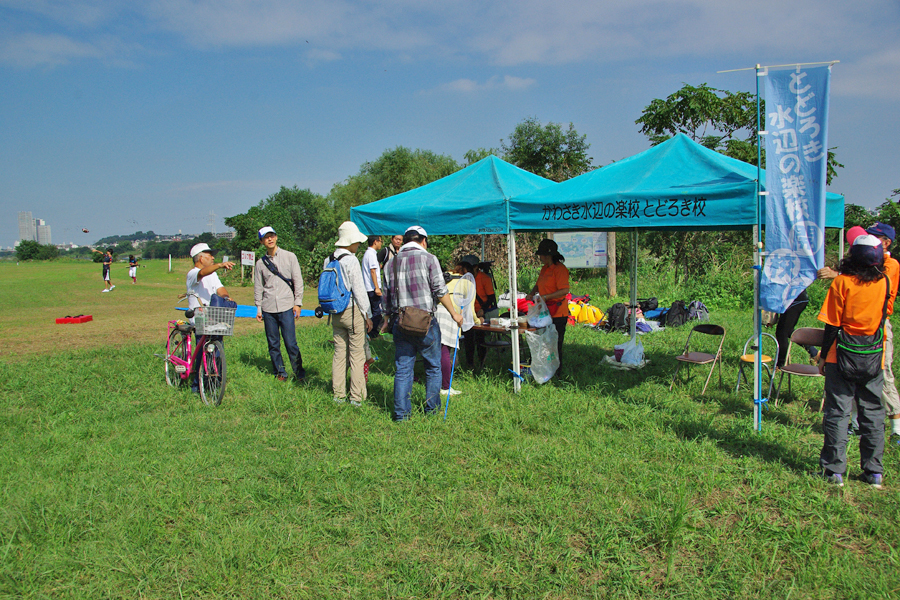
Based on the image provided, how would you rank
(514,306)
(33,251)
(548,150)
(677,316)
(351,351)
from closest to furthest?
(351,351) → (514,306) → (677,316) → (548,150) → (33,251)

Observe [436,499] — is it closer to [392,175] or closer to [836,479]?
[836,479]

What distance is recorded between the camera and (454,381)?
6.40 meters

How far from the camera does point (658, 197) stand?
4738 mm

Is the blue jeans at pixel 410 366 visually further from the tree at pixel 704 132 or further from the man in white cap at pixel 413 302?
Answer: the tree at pixel 704 132

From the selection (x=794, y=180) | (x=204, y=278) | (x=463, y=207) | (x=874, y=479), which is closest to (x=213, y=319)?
(x=204, y=278)

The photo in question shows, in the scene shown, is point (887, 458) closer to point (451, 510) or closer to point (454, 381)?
point (451, 510)

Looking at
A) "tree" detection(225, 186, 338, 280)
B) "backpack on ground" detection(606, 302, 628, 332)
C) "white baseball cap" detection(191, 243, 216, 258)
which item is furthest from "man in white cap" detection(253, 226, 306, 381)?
"tree" detection(225, 186, 338, 280)

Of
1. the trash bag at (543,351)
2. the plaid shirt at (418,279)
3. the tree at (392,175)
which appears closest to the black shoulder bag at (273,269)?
the plaid shirt at (418,279)

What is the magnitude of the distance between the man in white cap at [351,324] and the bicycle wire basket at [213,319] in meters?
1.07

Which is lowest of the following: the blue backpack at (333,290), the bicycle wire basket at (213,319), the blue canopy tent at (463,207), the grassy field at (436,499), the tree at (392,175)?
the grassy field at (436,499)

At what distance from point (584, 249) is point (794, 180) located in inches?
350

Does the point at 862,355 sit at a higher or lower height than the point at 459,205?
lower

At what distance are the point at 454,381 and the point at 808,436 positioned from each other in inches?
139

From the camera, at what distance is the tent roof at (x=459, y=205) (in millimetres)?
5824
